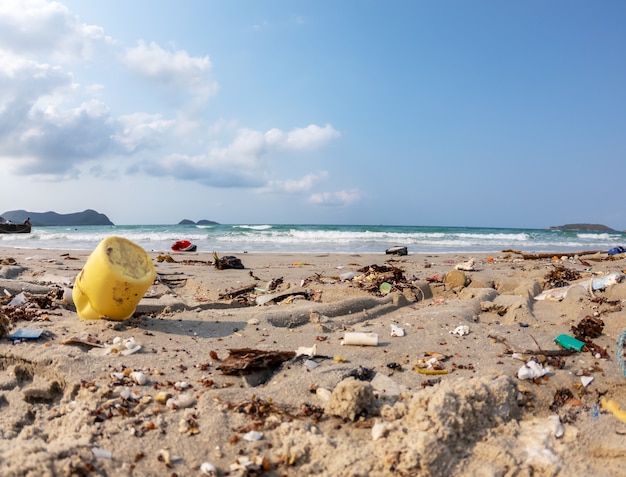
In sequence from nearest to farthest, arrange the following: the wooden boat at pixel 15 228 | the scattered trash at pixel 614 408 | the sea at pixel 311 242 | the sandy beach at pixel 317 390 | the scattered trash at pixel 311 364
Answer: the sandy beach at pixel 317 390, the scattered trash at pixel 614 408, the scattered trash at pixel 311 364, the sea at pixel 311 242, the wooden boat at pixel 15 228

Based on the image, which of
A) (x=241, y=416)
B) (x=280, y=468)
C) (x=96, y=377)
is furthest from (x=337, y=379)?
(x=96, y=377)

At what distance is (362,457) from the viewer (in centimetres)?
202

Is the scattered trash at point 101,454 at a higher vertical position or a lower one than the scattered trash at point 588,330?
lower

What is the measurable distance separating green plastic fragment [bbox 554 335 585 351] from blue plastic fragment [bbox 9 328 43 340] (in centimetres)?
401

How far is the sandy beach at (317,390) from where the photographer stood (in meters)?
2.03

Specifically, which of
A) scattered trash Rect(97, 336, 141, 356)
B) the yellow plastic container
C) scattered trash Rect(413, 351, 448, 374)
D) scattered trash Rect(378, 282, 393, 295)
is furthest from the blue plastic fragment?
scattered trash Rect(378, 282, 393, 295)

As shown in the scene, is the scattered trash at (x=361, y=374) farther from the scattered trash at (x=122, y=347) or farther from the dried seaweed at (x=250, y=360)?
the scattered trash at (x=122, y=347)

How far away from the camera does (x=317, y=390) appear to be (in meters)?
2.65

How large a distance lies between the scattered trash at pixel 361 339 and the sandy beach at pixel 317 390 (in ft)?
0.05

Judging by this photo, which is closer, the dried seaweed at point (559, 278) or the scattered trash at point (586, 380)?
the scattered trash at point (586, 380)

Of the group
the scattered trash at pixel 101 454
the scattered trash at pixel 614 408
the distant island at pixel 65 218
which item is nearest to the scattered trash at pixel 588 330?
the scattered trash at pixel 614 408

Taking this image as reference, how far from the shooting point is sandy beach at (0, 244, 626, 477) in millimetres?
2031

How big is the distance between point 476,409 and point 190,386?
5.34 feet

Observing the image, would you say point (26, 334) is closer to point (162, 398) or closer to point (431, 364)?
point (162, 398)
